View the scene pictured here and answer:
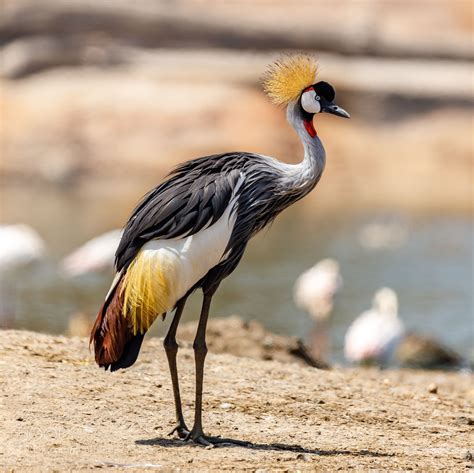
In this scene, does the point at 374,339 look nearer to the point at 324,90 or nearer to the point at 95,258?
the point at 95,258

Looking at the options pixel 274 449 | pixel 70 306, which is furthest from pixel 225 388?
pixel 70 306

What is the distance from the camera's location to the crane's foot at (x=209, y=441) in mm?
5910

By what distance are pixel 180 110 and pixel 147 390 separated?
60.6ft

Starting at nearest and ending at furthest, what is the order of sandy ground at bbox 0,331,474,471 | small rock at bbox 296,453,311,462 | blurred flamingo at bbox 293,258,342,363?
sandy ground at bbox 0,331,474,471
small rock at bbox 296,453,311,462
blurred flamingo at bbox 293,258,342,363

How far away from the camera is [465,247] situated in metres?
18.8

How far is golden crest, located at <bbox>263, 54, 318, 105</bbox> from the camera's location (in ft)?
20.6

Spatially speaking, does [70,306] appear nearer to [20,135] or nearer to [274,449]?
[274,449]

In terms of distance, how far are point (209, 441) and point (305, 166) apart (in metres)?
1.57

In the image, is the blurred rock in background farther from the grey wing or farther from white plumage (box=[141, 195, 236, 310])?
white plumage (box=[141, 195, 236, 310])

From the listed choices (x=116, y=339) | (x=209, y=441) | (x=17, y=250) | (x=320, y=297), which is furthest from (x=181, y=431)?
(x=17, y=250)

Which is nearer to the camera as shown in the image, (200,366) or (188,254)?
(188,254)

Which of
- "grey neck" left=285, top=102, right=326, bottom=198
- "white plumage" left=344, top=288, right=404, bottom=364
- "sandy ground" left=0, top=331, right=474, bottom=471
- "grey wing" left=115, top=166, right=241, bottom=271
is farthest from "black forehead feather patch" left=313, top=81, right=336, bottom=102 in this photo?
"white plumage" left=344, top=288, right=404, bottom=364

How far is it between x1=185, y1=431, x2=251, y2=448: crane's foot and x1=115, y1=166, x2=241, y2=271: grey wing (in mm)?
968

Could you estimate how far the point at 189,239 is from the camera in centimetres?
579
